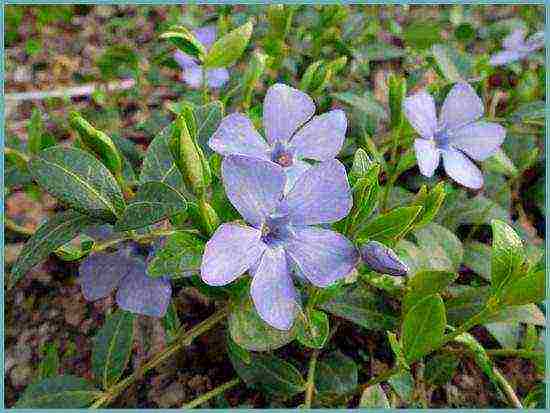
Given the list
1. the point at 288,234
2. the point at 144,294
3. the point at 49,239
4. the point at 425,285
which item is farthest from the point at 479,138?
the point at 49,239

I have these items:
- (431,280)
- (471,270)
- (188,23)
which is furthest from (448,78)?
(188,23)

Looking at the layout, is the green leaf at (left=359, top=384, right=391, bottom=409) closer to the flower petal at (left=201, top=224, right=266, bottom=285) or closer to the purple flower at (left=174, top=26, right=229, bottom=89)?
the flower petal at (left=201, top=224, right=266, bottom=285)

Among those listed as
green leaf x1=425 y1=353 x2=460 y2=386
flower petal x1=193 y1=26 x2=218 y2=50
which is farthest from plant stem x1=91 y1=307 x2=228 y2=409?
flower petal x1=193 y1=26 x2=218 y2=50

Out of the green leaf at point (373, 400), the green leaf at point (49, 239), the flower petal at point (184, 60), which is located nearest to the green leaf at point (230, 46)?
the flower petal at point (184, 60)

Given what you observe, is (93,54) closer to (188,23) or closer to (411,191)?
(188,23)

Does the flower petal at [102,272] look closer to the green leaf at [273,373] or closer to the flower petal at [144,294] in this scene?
the flower petal at [144,294]

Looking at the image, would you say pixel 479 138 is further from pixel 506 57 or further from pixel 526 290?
pixel 506 57
